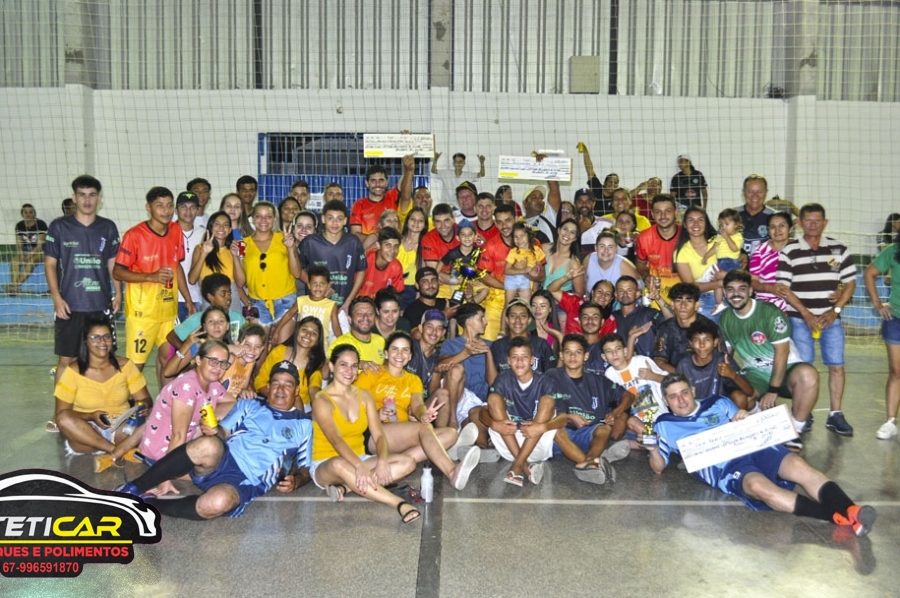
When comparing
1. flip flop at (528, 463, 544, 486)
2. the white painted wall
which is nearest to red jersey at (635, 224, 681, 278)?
flip flop at (528, 463, 544, 486)

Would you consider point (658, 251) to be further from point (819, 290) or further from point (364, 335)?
point (364, 335)

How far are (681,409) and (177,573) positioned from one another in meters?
3.15

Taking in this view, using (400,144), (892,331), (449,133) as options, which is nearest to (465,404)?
(892,331)

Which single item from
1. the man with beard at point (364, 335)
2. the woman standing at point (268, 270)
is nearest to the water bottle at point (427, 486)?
the man with beard at point (364, 335)

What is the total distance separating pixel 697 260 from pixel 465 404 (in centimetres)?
229

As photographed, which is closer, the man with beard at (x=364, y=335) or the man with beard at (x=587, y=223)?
the man with beard at (x=364, y=335)

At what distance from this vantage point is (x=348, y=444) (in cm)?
495

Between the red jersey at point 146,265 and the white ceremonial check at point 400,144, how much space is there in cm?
312

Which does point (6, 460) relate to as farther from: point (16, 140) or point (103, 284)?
point (16, 140)

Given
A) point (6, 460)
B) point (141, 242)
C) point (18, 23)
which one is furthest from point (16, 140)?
point (6, 460)

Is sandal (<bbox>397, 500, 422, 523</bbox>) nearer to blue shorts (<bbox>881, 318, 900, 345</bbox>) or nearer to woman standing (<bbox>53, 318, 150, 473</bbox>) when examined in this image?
woman standing (<bbox>53, 318, 150, 473</bbox>)

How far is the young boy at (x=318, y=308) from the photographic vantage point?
6.33 metres

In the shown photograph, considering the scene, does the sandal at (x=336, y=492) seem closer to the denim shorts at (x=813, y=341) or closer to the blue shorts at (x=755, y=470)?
the blue shorts at (x=755, y=470)

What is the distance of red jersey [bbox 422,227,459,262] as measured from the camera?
23.9 ft
